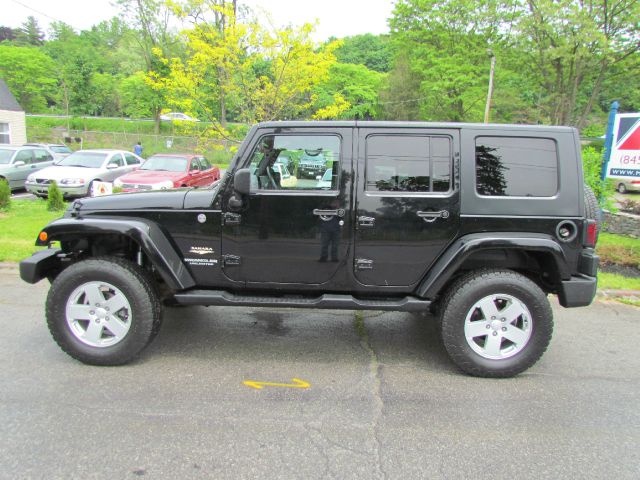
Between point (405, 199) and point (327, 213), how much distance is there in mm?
616

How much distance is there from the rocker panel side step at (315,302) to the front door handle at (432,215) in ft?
2.12

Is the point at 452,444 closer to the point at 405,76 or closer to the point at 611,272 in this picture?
the point at 611,272

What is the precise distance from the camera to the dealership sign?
818 cm

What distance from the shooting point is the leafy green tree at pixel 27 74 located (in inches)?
1873

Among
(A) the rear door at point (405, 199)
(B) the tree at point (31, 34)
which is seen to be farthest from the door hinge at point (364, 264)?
(B) the tree at point (31, 34)

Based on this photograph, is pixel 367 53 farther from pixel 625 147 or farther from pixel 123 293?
pixel 123 293

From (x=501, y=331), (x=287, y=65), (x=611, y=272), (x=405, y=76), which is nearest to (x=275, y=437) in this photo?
(x=501, y=331)

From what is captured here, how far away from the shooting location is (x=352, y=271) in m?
3.63

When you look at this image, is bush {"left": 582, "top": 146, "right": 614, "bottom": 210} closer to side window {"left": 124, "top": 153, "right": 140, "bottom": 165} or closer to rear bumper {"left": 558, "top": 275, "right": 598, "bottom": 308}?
rear bumper {"left": 558, "top": 275, "right": 598, "bottom": 308}

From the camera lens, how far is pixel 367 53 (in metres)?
75.3

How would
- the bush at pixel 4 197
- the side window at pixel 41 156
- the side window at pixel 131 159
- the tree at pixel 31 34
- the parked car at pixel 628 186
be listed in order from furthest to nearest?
the tree at pixel 31 34, the parked car at pixel 628 186, the side window at pixel 131 159, the side window at pixel 41 156, the bush at pixel 4 197

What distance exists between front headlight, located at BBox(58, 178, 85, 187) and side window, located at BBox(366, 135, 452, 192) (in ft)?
39.2

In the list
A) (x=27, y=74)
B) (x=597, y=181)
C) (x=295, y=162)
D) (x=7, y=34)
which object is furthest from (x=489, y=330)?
(x=7, y=34)

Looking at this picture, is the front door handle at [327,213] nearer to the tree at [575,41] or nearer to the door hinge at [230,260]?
the door hinge at [230,260]
